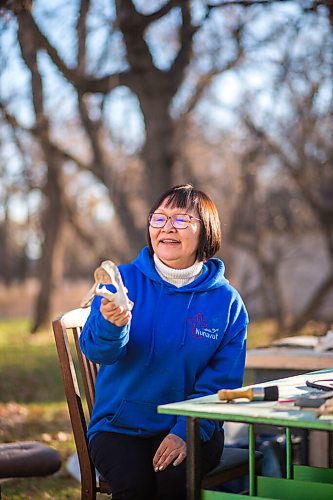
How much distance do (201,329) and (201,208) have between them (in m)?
0.52

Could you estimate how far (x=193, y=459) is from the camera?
2.59 meters

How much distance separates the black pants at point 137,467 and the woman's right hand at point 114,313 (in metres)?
0.59

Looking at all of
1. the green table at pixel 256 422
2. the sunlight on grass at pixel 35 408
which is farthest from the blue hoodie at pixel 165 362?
the sunlight on grass at pixel 35 408

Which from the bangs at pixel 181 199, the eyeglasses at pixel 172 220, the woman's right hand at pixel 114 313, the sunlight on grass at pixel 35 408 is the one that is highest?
the bangs at pixel 181 199

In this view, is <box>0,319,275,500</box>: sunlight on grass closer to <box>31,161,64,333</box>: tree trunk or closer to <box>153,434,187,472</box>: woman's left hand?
<box>31,161,64,333</box>: tree trunk

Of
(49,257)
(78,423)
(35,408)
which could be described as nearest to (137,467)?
(78,423)

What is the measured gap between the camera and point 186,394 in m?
3.31

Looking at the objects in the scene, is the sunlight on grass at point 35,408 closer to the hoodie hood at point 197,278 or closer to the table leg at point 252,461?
the hoodie hood at point 197,278

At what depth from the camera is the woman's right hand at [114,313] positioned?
2793 millimetres

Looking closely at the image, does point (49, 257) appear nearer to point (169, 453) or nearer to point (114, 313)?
point (169, 453)

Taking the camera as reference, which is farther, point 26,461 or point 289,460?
point 26,461

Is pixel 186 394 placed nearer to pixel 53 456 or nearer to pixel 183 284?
pixel 183 284

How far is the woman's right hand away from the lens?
2.79m

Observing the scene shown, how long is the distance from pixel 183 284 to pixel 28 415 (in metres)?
5.53
